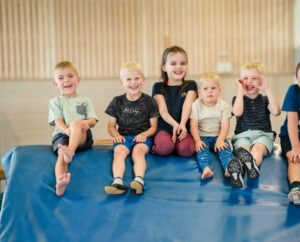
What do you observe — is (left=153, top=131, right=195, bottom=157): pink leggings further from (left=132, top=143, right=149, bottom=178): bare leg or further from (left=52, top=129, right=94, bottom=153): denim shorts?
(left=52, top=129, right=94, bottom=153): denim shorts

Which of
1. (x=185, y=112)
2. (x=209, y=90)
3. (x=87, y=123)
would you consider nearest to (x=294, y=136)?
(x=209, y=90)

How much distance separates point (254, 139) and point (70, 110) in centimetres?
139

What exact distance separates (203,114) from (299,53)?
2.70 metres

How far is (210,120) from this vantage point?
302 centimetres

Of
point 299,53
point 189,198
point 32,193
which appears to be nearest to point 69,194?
point 32,193

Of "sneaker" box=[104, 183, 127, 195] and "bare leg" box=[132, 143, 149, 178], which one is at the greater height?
"bare leg" box=[132, 143, 149, 178]

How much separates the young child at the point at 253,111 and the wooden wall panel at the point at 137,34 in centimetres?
220

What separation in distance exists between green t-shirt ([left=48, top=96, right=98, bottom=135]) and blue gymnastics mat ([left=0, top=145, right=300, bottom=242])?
11.4 inches

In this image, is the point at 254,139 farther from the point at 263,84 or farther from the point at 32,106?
the point at 32,106

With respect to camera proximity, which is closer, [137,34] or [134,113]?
[134,113]

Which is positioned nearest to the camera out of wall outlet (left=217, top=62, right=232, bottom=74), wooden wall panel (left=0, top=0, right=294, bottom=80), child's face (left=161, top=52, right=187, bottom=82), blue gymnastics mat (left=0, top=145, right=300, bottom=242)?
blue gymnastics mat (left=0, top=145, right=300, bottom=242)

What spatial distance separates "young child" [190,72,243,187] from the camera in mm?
2895

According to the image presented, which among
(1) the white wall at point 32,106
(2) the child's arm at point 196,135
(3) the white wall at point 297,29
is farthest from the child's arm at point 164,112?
(3) the white wall at point 297,29

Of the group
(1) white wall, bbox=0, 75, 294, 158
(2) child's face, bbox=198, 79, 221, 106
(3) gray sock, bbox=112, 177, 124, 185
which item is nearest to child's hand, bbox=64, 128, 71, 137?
(3) gray sock, bbox=112, 177, 124, 185
